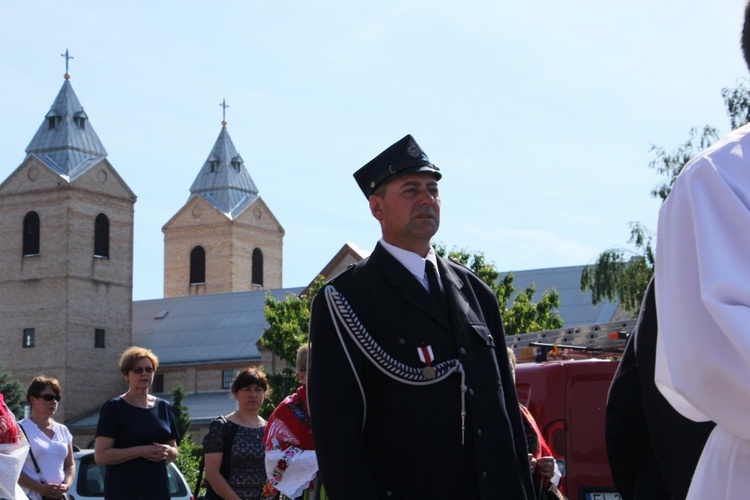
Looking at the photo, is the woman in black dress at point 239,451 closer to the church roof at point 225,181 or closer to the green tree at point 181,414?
the green tree at point 181,414

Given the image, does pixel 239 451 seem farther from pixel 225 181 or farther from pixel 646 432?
pixel 225 181

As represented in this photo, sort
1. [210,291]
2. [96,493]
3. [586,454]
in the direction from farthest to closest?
1. [210,291]
2. [96,493]
3. [586,454]

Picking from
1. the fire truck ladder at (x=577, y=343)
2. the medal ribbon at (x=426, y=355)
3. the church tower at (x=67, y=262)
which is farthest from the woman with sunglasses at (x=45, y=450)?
the church tower at (x=67, y=262)

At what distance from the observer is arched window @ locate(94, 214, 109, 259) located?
290ft

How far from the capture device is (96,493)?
12438mm

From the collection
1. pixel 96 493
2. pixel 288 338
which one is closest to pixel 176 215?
pixel 288 338

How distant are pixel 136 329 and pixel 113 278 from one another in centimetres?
581

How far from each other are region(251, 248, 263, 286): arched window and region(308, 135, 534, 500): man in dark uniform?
10436 cm

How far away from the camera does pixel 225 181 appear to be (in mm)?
108062

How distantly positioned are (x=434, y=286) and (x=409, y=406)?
1.45 feet

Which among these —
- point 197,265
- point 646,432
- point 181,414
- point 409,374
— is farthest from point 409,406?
point 197,265

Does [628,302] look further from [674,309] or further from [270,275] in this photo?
[270,275]

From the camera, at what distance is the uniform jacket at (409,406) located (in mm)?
4129

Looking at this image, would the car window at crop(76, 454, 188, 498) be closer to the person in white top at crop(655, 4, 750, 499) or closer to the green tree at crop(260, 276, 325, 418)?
the person in white top at crop(655, 4, 750, 499)
